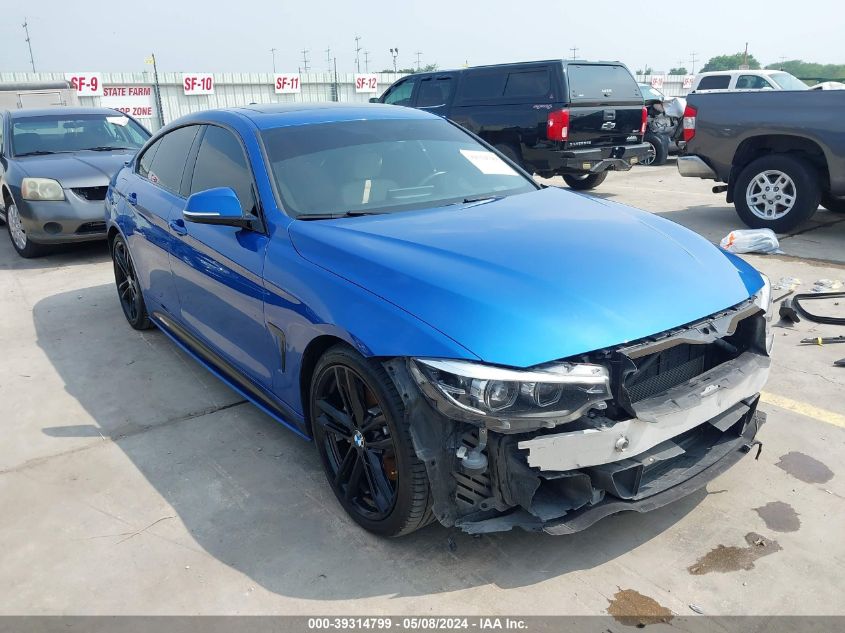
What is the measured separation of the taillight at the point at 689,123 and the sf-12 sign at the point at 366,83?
77.6 ft

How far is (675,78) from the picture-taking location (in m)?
35.3

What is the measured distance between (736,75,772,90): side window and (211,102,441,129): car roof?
530 inches

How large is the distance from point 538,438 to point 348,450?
96 centimetres

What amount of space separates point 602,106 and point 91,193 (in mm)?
7040

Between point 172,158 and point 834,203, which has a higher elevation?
point 172,158

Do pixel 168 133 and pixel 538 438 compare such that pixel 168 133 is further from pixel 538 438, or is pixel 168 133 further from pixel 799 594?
pixel 799 594

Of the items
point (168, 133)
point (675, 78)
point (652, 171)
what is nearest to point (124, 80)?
point (652, 171)

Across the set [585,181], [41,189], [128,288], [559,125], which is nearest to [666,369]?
[128,288]

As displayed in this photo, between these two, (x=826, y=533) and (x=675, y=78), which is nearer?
(x=826, y=533)

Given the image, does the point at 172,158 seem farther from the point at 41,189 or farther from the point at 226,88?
the point at 226,88

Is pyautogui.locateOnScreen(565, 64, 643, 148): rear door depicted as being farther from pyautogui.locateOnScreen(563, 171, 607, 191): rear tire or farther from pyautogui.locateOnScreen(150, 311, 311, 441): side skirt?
pyautogui.locateOnScreen(150, 311, 311, 441): side skirt

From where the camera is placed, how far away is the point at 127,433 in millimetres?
3893

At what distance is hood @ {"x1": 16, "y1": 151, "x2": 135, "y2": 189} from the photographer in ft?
24.8

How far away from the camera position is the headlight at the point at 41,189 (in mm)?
7465
